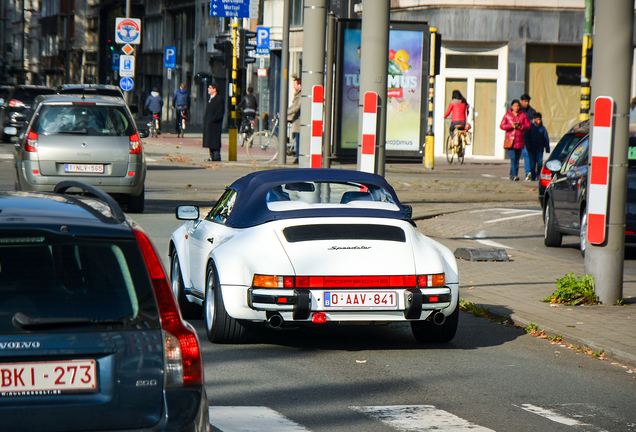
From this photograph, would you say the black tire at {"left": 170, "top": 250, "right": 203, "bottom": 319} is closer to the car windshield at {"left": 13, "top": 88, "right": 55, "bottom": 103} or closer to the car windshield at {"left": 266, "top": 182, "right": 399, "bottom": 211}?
the car windshield at {"left": 266, "top": 182, "right": 399, "bottom": 211}

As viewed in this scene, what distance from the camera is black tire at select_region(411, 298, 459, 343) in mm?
7699

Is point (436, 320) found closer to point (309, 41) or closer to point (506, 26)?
point (309, 41)

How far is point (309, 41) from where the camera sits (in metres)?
13.6

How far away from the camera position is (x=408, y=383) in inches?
258

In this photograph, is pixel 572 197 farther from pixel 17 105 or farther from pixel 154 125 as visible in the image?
pixel 154 125

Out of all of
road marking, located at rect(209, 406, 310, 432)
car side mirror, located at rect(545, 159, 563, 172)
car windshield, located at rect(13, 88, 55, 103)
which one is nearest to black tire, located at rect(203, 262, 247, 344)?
road marking, located at rect(209, 406, 310, 432)

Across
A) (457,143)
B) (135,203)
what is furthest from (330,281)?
(457,143)

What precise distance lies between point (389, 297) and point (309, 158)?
6.56 metres

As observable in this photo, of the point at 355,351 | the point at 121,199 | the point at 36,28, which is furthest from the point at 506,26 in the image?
the point at 36,28

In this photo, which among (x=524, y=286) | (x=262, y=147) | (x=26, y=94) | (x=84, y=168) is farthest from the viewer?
(x=26, y=94)

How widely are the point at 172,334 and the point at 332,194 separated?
437 centimetres

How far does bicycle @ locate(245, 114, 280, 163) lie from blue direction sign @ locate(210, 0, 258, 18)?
3528 mm

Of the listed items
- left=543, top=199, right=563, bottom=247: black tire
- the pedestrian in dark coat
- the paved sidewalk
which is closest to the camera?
the paved sidewalk

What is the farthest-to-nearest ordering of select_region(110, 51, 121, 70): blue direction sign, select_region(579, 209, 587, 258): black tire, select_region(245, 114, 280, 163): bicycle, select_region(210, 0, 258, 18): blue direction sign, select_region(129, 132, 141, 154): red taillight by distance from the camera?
1. select_region(110, 51, 121, 70): blue direction sign
2. select_region(210, 0, 258, 18): blue direction sign
3. select_region(245, 114, 280, 163): bicycle
4. select_region(129, 132, 141, 154): red taillight
5. select_region(579, 209, 587, 258): black tire
